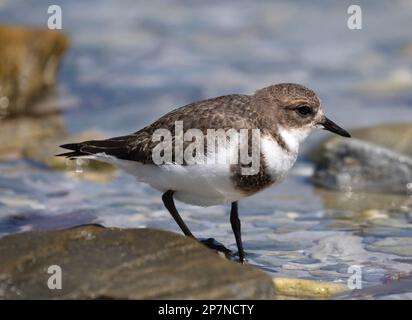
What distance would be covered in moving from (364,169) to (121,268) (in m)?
4.24

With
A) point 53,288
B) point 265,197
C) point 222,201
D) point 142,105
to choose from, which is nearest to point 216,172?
point 222,201

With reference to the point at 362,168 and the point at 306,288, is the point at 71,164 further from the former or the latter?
the point at 306,288

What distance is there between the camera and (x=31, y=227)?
6.95 metres

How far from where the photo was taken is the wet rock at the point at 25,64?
10945mm

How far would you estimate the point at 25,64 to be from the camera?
1113 centimetres

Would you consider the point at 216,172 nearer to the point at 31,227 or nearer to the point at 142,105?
the point at 31,227

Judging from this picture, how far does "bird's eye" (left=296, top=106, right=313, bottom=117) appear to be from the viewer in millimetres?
5922

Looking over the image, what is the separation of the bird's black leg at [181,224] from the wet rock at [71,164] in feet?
8.35

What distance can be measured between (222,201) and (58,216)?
2.11 m

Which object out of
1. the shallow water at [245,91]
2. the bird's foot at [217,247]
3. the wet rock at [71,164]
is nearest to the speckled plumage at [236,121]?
the bird's foot at [217,247]

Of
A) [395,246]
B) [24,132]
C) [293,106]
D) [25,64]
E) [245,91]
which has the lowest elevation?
[395,246]

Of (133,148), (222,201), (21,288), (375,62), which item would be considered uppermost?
(375,62)

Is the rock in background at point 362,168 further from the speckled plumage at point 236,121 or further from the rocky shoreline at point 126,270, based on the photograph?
the rocky shoreline at point 126,270

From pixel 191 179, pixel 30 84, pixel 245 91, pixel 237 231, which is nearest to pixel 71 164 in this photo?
pixel 30 84
